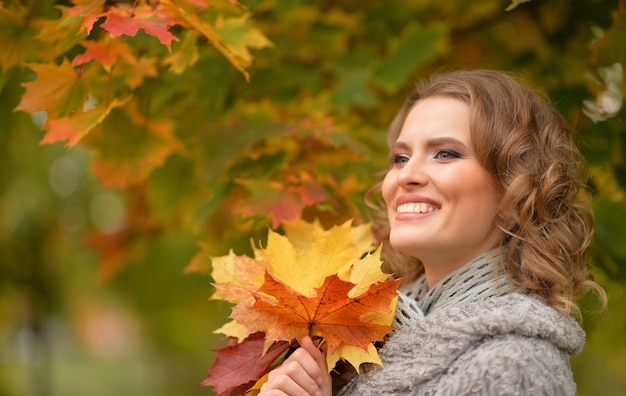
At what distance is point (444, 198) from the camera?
1.80 m

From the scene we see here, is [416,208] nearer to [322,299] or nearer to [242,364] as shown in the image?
[322,299]

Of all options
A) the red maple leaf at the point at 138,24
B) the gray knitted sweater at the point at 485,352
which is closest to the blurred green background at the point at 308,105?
the red maple leaf at the point at 138,24

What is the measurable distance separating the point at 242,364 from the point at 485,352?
639 mm

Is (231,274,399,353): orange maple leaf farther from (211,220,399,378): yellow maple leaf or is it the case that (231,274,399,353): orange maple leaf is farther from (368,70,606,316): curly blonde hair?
(368,70,606,316): curly blonde hair

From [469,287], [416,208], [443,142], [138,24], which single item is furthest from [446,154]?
[138,24]

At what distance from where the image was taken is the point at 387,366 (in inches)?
68.1

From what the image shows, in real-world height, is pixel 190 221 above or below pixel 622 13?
Answer: below

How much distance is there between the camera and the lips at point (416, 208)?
1827 millimetres

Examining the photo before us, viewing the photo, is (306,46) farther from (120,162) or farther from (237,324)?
(237,324)

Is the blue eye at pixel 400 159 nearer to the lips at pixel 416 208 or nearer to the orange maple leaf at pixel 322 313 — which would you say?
the lips at pixel 416 208

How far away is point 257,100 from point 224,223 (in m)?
0.58

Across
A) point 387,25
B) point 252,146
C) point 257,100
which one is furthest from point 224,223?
point 387,25

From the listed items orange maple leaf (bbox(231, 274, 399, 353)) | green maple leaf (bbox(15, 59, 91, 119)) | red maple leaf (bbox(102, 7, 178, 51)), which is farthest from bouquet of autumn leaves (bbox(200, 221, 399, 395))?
green maple leaf (bbox(15, 59, 91, 119))

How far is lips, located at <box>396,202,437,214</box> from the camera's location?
1827 millimetres
